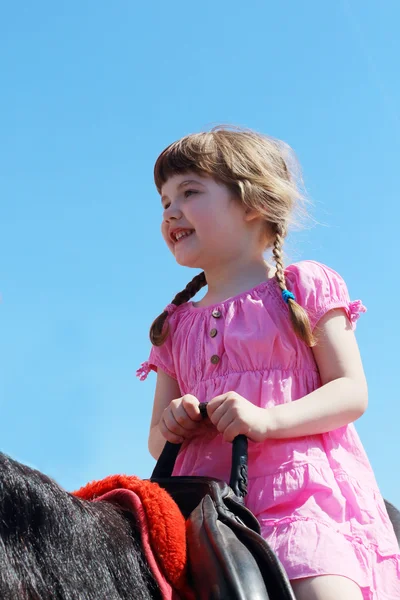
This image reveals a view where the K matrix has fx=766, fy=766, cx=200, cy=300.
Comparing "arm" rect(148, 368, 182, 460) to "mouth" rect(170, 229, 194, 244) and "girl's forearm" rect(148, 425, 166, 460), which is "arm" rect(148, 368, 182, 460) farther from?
"mouth" rect(170, 229, 194, 244)

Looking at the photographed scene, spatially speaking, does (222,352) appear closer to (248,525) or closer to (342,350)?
(342,350)

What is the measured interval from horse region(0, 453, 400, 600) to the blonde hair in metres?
1.10

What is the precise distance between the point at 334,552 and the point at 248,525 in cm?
26

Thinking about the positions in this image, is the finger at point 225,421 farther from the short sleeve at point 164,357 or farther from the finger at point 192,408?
the short sleeve at point 164,357

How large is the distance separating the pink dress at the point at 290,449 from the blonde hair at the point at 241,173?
110 millimetres

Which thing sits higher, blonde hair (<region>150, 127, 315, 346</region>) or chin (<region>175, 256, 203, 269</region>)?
blonde hair (<region>150, 127, 315, 346</region>)

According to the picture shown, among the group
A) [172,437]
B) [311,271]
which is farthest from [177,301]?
[172,437]

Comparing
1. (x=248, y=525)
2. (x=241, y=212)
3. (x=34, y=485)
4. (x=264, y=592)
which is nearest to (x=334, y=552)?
(x=248, y=525)

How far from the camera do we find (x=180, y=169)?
260cm

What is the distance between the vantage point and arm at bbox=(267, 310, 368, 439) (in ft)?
6.86

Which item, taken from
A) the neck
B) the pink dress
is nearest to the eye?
the neck

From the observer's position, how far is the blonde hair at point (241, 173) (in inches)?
102

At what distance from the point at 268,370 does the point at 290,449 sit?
28 centimetres

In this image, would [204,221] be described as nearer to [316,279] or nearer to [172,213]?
[172,213]
